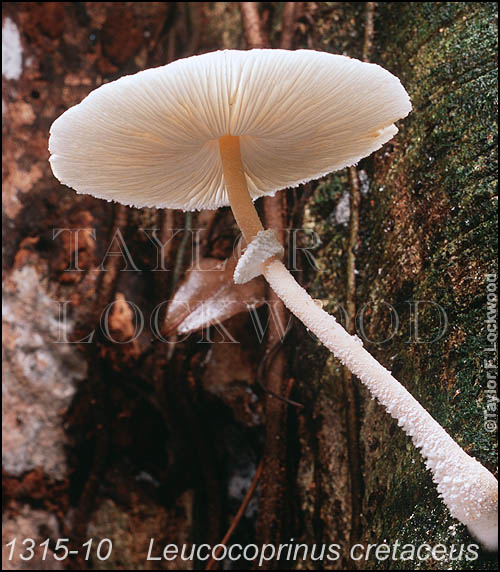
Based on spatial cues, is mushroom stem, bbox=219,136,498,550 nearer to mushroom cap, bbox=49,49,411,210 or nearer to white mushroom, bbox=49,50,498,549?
white mushroom, bbox=49,50,498,549

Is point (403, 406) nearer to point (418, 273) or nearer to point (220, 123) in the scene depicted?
point (418, 273)

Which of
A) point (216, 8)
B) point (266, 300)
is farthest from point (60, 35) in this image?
point (266, 300)

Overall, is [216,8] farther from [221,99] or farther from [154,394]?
A: [154,394]

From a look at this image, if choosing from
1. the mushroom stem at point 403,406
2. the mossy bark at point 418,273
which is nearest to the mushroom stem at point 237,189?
the mushroom stem at point 403,406

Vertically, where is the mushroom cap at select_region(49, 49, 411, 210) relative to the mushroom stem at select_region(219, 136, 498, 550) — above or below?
above

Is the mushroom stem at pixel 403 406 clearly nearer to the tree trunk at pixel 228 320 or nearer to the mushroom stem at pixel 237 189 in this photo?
the mushroom stem at pixel 237 189

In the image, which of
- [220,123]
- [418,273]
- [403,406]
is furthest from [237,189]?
[403,406]

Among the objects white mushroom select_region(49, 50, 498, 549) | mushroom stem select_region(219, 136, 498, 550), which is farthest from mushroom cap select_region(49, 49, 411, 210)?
mushroom stem select_region(219, 136, 498, 550)
